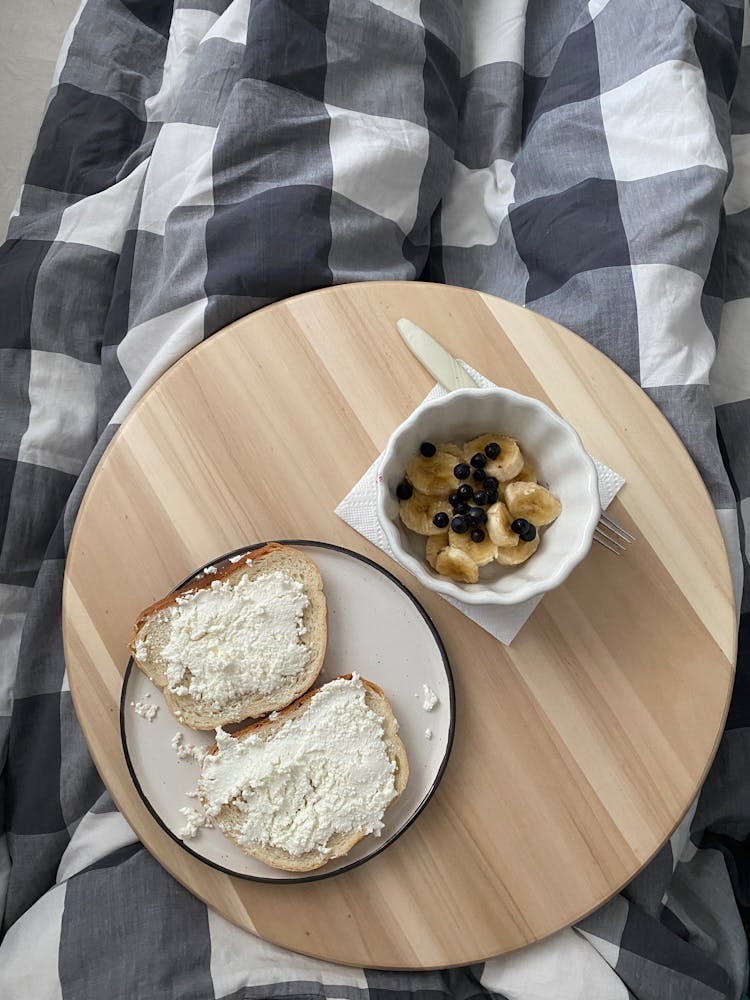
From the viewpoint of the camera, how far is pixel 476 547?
1.27 m

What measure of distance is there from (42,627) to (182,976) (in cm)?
68

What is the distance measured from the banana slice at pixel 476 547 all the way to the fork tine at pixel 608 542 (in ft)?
0.76

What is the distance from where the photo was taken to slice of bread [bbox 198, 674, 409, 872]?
132 cm

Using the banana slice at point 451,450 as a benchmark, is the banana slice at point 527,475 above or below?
below

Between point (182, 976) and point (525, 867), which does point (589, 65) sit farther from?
point (182, 976)

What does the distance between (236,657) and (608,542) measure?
0.65m

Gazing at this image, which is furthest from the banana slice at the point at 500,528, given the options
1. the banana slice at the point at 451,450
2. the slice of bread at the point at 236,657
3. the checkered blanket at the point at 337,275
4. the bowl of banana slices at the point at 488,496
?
the checkered blanket at the point at 337,275

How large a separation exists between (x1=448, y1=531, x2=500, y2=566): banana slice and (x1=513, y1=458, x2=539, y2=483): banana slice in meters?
0.12

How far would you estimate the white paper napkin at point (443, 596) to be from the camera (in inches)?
53.9

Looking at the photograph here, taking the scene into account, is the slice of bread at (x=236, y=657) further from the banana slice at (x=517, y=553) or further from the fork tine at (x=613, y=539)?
A: the fork tine at (x=613, y=539)

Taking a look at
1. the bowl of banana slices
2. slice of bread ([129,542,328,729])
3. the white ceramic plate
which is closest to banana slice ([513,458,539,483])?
the bowl of banana slices

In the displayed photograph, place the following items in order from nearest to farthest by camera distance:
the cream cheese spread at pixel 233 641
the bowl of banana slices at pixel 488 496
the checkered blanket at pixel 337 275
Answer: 1. the bowl of banana slices at pixel 488 496
2. the cream cheese spread at pixel 233 641
3. the checkered blanket at pixel 337 275

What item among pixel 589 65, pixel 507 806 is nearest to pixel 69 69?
Answer: pixel 589 65

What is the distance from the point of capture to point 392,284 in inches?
58.4
